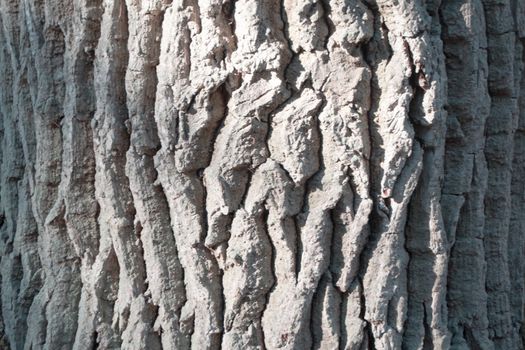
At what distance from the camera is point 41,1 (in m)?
2.21

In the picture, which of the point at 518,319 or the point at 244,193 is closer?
the point at 244,193

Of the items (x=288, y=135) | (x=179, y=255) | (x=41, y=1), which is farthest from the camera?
(x=41, y=1)

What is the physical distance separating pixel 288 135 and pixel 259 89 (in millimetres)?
133

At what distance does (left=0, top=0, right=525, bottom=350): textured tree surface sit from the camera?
1.87 m

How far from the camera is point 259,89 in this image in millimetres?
1867

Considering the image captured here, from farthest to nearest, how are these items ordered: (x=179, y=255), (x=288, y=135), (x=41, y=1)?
1. (x=41, y=1)
2. (x=179, y=255)
3. (x=288, y=135)

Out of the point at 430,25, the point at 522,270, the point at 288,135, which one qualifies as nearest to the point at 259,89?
the point at 288,135

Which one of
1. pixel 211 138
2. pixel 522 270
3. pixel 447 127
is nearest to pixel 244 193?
pixel 211 138

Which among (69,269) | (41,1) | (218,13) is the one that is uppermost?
(41,1)

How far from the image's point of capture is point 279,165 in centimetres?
189

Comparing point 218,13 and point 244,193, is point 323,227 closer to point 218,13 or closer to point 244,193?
point 244,193

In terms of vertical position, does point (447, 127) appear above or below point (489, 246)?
above

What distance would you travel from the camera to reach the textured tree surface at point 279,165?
6.15 ft

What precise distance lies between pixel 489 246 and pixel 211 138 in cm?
89
